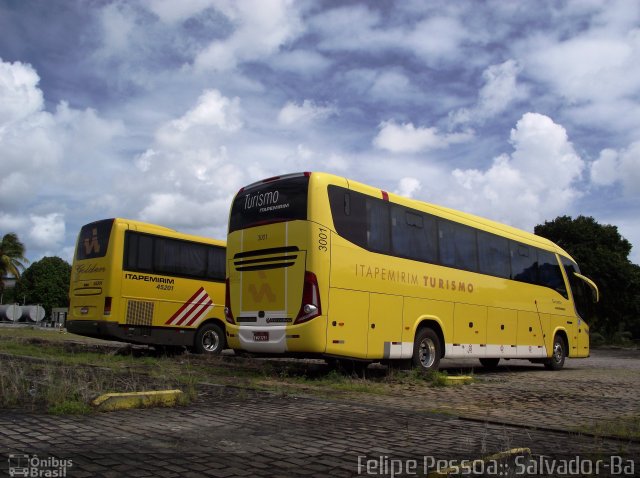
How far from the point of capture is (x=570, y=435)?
18.0 feet

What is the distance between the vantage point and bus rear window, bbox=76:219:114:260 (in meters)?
14.5

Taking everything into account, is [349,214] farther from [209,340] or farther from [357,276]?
[209,340]

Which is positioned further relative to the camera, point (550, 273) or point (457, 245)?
point (550, 273)

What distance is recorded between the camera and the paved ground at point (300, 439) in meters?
4.13

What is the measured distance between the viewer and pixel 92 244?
14.9 meters

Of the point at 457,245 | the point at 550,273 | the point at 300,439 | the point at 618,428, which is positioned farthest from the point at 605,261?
the point at 300,439

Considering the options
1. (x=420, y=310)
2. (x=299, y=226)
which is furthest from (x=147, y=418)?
(x=420, y=310)

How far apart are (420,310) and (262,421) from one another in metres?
6.30

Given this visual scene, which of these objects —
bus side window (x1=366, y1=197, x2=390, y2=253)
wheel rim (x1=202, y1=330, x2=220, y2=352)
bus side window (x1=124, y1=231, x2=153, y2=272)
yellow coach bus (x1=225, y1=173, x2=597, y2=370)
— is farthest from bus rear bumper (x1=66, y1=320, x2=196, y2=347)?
bus side window (x1=366, y1=197, x2=390, y2=253)

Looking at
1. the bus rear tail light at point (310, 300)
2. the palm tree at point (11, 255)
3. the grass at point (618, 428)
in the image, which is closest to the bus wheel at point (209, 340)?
the bus rear tail light at point (310, 300)

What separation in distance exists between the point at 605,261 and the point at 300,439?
34078mm

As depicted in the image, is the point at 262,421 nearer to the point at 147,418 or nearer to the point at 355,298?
the point at 147,418

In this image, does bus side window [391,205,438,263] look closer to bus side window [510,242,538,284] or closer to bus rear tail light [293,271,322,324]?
bus rear tail light [293,271,322,324]

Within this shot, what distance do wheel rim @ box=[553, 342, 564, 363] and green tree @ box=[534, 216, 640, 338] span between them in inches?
782
